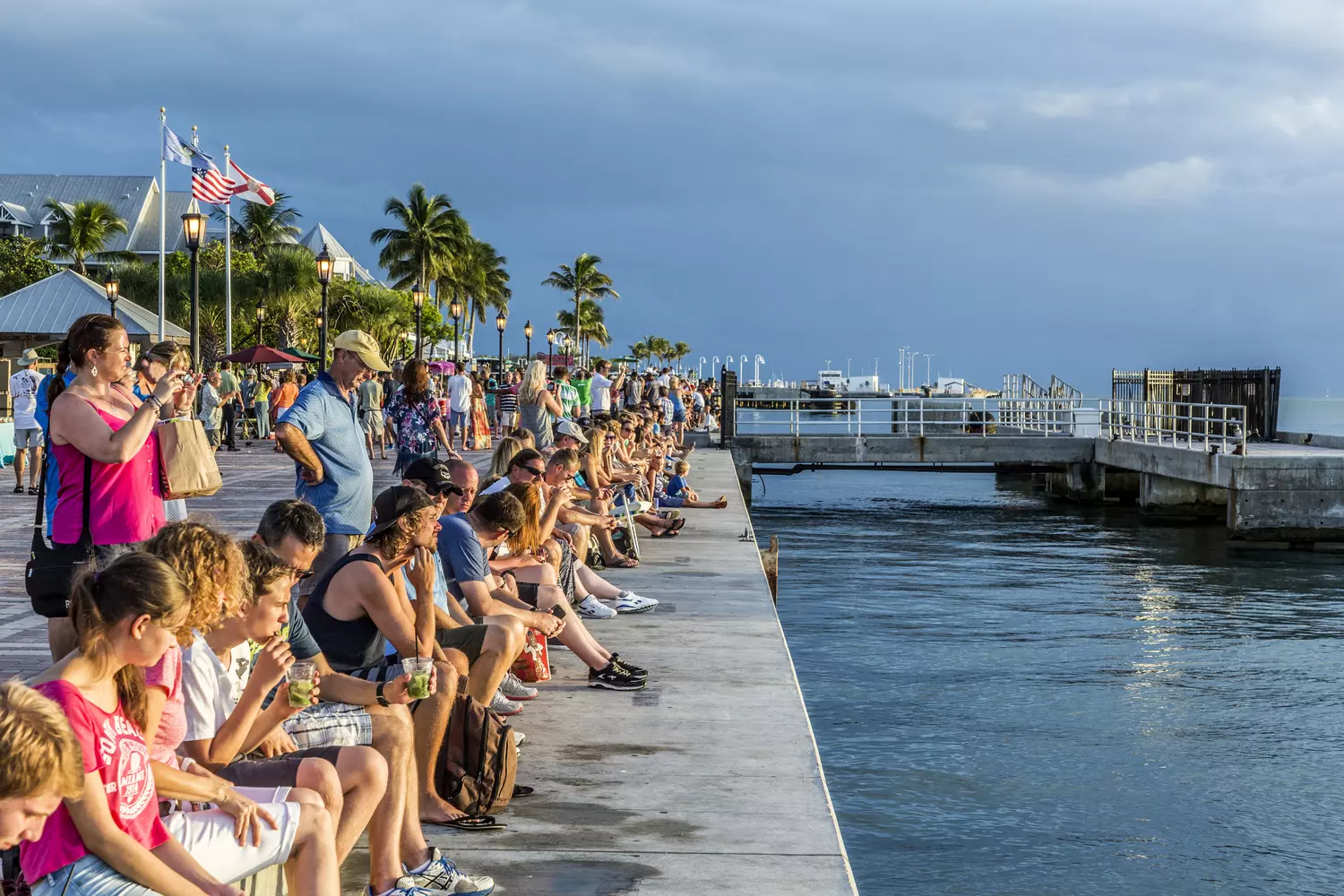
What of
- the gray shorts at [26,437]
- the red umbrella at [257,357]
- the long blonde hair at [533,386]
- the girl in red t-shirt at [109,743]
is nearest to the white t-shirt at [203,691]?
the girl in red t-shirt at [109,743]

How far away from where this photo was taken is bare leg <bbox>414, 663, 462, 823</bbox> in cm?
538

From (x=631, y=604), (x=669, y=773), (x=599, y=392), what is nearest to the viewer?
(x=669, y=773)

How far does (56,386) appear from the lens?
6.05 metres

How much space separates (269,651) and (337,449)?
368 centimetres

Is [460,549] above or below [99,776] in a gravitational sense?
above

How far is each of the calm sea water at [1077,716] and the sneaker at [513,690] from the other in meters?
2.01

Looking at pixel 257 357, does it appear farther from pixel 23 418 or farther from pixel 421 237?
pixel 421 237

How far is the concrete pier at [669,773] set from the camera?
4.98 m

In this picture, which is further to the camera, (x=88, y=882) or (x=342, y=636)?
(x=342, y=636)

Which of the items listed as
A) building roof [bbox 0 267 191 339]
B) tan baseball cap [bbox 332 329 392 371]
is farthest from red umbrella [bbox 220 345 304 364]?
tan baseball cap [bbox 332 329 392 371]

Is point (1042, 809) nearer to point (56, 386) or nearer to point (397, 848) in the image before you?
point (397, 848)

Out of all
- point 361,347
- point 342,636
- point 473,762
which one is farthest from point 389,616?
point 361,347

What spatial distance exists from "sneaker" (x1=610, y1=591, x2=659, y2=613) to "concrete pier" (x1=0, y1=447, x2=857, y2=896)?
12 centimetres

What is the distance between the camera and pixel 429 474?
681 centimetres
